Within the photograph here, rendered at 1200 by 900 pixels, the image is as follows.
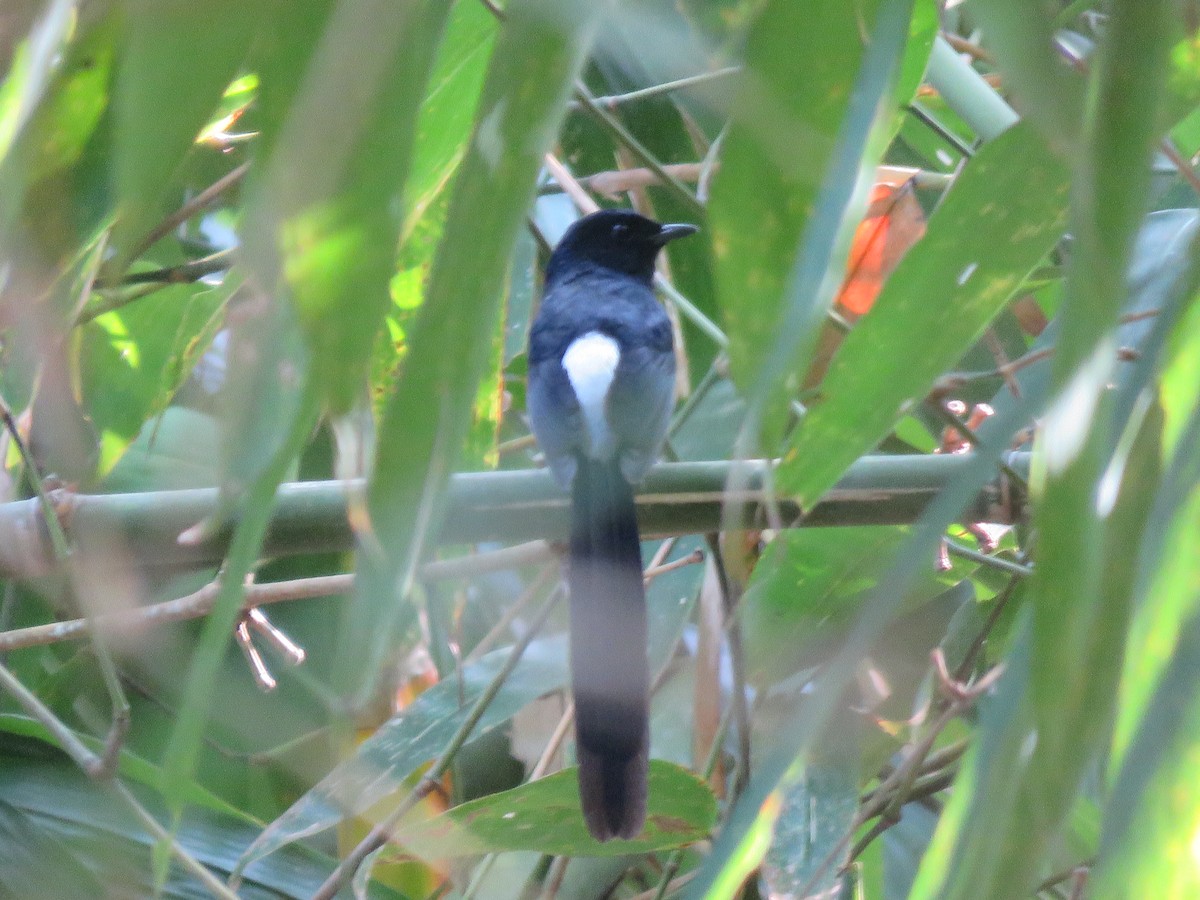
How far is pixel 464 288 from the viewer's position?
0.55 meters

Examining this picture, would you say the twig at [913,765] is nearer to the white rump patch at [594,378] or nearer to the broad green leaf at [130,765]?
the white rump patch at [594,378]

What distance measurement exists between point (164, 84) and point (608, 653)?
47.7 inches

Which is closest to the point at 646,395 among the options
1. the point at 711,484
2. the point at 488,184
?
the point at 711,484

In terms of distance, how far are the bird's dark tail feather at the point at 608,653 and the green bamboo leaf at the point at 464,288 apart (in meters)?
0.98

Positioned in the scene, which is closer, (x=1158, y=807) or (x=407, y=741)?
(x=1158, y=807)

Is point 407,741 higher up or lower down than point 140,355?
lower down

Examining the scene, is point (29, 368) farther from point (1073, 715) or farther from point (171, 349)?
point (171, 349)

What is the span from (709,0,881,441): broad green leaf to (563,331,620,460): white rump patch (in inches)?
43.2

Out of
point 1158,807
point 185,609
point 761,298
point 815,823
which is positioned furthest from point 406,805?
point 1158,807

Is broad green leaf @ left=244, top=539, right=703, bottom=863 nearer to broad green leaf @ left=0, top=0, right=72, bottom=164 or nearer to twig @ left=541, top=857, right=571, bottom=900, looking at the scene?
twig @ left=541, top=857, right=571, bottom=900

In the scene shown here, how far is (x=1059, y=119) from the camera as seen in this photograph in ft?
1.63

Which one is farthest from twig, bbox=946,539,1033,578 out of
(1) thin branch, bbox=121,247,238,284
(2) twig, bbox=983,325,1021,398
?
(1) thin branch, bbox=121,247,238,284

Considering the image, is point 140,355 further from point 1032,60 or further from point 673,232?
point 1032,60

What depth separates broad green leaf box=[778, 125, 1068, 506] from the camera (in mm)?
790
